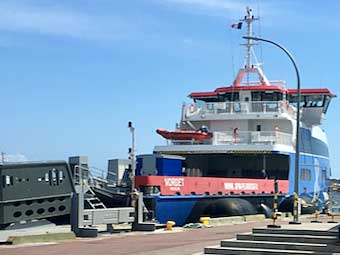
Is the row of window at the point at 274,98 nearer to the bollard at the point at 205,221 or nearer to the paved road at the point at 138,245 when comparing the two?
the bollard at the point at 205,221

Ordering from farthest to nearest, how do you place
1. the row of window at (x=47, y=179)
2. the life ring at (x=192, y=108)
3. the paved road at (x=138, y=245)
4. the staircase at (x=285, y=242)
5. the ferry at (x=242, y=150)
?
the life ring at (x=192, y=108)
the ferry at (x=242, y=150)
the row of window at (x=47, y=179)
the paved road at (x=138, y=245)
the staircase at (x=285, y=242)

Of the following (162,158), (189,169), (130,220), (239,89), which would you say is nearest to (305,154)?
(239,89)

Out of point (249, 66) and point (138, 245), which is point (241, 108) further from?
point (138, 245)

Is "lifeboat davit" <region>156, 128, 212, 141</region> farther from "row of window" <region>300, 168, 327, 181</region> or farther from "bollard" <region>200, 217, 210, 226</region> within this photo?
"bollard" <region>200, 217, 210, 226</region>

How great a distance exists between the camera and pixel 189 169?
1145 inches

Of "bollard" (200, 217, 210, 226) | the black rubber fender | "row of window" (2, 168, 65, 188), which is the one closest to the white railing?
the black rubber fender

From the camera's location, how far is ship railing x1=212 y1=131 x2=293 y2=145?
2964cm

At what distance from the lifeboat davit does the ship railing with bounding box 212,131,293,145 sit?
24.2 inches

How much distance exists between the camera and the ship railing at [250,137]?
2964cm

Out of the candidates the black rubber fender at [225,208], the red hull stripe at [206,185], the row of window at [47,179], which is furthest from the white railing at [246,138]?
the row of window at [47,179]

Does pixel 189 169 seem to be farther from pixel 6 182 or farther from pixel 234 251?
pixel 234 251

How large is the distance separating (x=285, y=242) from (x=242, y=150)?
1516cm

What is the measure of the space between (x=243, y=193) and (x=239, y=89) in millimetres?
7370

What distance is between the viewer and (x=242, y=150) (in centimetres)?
2848
